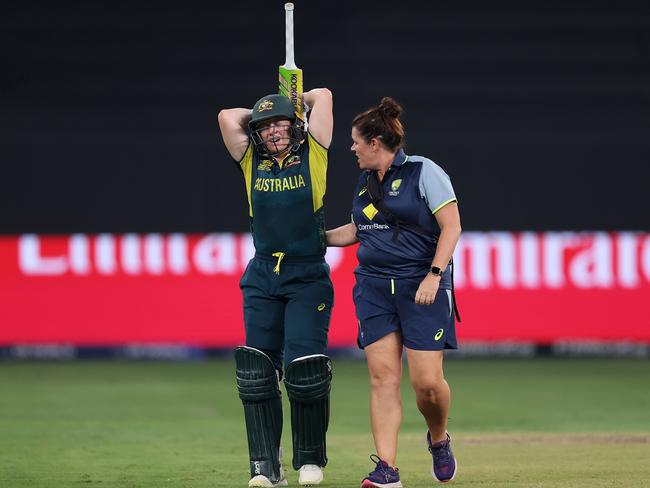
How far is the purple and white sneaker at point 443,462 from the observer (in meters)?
7.13

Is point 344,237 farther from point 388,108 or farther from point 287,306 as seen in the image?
point 388,108

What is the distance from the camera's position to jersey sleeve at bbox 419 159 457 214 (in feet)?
22.7

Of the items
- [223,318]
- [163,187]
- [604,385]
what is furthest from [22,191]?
[604,385]

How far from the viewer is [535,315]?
1593 centimetres

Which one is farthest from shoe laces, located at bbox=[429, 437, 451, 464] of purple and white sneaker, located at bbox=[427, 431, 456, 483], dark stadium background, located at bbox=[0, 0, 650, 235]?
dark stadium background, located at bbox=[0, 0, 650, 235]

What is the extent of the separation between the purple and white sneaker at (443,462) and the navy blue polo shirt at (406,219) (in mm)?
855

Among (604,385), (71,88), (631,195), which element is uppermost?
(71,88)

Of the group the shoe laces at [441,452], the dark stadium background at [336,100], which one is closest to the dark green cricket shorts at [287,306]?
the shoe laces at [441,452]

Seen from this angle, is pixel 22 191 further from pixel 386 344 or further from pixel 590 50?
pixel 386 344

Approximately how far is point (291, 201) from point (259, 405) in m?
1.10

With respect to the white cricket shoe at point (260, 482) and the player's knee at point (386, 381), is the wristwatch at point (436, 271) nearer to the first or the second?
the player's knee at point (386, 381)

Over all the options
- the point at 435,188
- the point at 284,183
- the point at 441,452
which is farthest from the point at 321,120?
the point at 441,452

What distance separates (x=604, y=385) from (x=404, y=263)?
281 inches

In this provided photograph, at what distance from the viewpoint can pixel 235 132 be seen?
24.1ft
